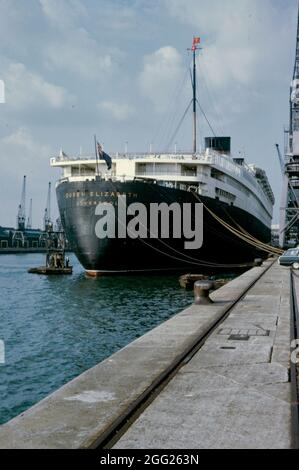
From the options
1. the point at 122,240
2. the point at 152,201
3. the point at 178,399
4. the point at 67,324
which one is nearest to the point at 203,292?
Result: the point at 67,324

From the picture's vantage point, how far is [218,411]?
665 cm

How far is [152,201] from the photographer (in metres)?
38.5

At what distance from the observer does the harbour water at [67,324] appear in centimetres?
1249

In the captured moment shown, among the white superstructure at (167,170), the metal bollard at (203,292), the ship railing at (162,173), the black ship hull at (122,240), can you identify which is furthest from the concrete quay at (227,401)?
the ship railing at (162,173)

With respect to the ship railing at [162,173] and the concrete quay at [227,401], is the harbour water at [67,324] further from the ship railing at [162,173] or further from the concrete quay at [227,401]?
the ship railing at [162,173]

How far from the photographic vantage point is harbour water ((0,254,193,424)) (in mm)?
12492

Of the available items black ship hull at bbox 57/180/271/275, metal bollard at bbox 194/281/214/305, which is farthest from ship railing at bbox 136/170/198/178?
metal bollard at bbox 194/281/214/305

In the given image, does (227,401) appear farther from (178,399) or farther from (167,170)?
(167,170)

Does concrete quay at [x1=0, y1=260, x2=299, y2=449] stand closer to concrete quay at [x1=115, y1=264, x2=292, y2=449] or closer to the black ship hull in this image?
concrete quay at [x1=115, y1=264, x2=292, y2=449]

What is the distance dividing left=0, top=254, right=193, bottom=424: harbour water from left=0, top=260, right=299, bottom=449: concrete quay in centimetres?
293

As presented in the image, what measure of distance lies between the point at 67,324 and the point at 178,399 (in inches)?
572

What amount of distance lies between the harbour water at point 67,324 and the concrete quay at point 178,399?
116 inches

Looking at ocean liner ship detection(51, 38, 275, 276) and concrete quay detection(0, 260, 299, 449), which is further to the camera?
ocean liner ship detection(51, 38, 275, 276)
